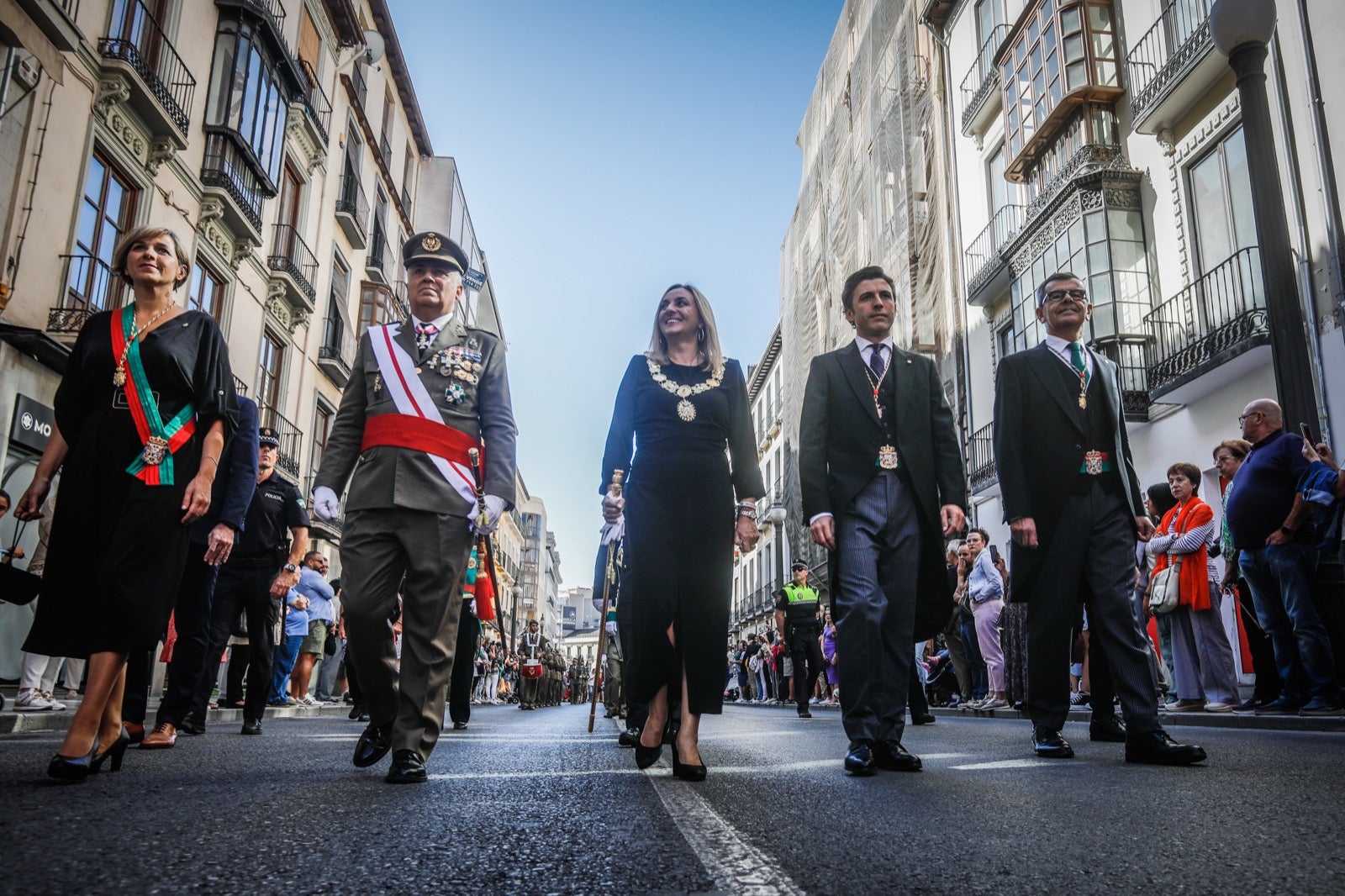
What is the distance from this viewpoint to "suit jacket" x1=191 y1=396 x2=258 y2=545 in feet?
13.8

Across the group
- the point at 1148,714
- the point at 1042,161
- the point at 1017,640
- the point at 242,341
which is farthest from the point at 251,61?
the point at 1148,714

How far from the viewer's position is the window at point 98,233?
1292 cm

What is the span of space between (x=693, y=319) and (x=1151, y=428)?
1375 cm

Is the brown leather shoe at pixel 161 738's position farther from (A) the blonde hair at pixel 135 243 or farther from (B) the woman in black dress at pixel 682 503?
(B) the woman in black dress at pixel 682 503

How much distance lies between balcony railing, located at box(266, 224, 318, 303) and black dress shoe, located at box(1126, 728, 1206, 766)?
62.7ft

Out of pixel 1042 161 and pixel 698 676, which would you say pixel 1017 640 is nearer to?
pixel 698 676

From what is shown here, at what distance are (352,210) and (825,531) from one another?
22.6m

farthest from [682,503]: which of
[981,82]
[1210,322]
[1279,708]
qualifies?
[981,82]

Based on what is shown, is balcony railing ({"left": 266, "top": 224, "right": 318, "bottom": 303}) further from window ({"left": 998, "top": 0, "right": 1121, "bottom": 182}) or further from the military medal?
the military medal

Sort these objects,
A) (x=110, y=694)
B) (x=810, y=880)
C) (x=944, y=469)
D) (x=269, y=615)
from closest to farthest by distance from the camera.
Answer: (x=810, y=880) → (x=110, y=694) → (x=944, y=469) → (x=269, y=615)

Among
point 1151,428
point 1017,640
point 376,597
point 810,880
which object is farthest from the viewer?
point 1151,428

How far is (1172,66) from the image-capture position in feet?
48.7

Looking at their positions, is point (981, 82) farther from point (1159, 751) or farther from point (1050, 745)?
point (1159, 751)

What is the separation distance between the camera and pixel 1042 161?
18922mm
